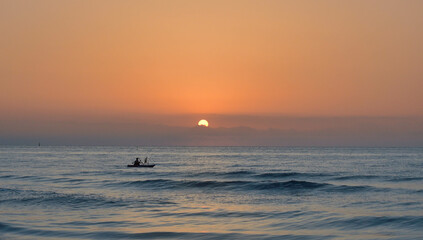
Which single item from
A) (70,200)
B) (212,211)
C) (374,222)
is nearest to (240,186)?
(70,200)

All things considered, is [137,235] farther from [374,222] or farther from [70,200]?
[70,200]

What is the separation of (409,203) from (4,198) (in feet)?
94.3

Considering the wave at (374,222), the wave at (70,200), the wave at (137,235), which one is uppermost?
the wave at (70,200)

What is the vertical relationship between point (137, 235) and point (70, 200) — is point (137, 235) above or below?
below

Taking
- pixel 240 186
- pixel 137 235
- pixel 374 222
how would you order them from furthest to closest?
pixel 240 186 < pixel 374 222 < pixel 137 235

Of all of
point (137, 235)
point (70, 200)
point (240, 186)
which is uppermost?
point (70, 200)

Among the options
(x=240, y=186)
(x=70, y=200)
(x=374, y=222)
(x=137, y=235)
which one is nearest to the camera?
(x=137, y=235)

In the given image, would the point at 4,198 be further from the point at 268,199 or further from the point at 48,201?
the point at 268,199

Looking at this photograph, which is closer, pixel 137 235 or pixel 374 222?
pixel 137 235

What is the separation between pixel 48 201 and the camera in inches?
1437

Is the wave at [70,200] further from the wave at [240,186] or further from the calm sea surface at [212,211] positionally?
the wave at [240,186]

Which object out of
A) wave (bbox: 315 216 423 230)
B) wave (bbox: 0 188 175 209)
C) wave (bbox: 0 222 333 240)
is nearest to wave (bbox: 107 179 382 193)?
wave (bbox: 0 188 175 209)

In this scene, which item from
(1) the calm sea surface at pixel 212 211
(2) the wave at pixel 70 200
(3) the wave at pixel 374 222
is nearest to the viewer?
(1) the calm sea surface at pixel 212 211

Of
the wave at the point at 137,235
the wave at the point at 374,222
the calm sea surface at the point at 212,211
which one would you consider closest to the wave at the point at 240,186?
the calm sea surface at the point at 212,211
